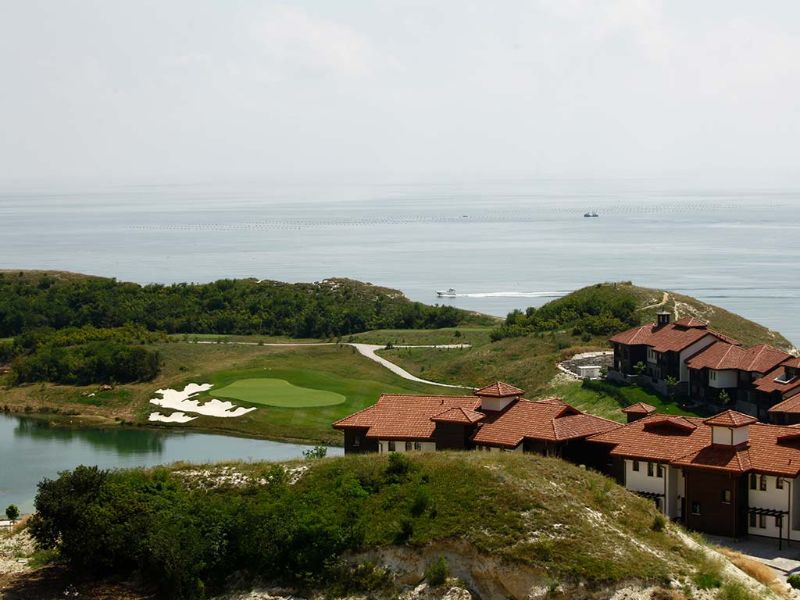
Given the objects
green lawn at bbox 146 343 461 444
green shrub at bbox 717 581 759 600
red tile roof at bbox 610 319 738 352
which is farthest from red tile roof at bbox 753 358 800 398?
green shrub at bbox 717 581 759 600

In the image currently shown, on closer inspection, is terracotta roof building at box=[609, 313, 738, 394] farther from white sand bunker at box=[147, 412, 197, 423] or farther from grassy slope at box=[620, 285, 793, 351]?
white sand bunker at box=[147, 412, 197, 423]

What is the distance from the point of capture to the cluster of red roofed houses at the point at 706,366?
4841 centimetres

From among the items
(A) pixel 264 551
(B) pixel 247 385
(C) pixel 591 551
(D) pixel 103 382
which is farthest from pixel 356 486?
(D) pixel 103 382

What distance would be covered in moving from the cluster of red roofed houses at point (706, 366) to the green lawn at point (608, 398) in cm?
93

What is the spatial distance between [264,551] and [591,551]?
24.7 feet

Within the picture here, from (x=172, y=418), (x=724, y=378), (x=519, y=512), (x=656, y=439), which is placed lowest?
(x=172, y=418)

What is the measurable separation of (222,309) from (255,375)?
82.6ft

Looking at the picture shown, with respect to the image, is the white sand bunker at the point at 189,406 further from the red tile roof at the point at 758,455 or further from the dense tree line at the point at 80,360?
the red tile roof at the point at 758,455

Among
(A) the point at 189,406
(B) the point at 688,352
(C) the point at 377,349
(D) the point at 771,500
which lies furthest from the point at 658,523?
(C) the point at 377,349

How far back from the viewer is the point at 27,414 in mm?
65312

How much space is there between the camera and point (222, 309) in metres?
92.5

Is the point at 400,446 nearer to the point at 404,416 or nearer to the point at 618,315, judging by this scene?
the point at 404,416

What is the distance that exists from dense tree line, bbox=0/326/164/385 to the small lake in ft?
26.8

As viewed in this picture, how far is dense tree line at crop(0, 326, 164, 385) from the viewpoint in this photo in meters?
69.8
